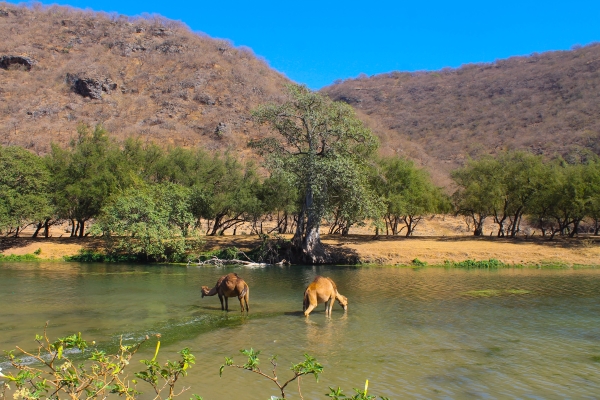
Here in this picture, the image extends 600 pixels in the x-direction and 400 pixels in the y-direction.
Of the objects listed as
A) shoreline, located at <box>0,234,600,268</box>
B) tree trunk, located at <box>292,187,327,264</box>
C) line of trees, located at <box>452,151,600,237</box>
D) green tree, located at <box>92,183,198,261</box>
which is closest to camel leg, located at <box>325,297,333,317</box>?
tree trunk, located at <box>292,187,327,264</box>

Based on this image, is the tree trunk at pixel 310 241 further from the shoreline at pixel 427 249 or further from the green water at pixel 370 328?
the green water at pixel 370 328

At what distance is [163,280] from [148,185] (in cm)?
1626

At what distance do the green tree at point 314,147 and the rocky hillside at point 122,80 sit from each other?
37705mm

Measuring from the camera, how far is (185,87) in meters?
84.1

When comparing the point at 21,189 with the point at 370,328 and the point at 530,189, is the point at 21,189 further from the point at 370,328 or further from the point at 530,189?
the point at 530,189

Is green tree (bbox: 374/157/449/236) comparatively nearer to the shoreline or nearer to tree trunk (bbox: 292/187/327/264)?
the shoreline

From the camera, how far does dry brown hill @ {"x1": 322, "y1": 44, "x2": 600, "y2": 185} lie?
7594cm

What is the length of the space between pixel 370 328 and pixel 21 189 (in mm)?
33680

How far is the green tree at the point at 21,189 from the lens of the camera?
35125 mm

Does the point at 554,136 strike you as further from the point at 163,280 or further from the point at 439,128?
the point at 163,280

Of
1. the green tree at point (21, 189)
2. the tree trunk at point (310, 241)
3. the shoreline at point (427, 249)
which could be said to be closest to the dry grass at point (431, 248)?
the shoreline at point (427, 249)

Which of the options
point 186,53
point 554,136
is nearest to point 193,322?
point 554,136

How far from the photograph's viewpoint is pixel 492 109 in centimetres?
9444

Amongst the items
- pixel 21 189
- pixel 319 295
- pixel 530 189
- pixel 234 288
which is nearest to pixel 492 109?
pixel 530 189
